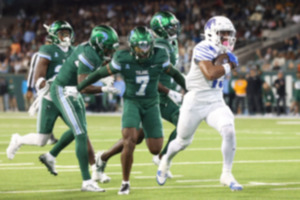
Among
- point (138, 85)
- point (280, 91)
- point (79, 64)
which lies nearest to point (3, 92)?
point (280, 91)

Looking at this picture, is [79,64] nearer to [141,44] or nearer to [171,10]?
[141,44]

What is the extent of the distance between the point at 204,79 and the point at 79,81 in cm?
133

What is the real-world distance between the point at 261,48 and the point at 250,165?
18.1m

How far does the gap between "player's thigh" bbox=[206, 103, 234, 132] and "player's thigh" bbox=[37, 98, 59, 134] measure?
2.09 m

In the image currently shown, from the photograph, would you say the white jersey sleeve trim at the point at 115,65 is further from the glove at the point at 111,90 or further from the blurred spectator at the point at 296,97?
the blurred spectator at the point at 296,97

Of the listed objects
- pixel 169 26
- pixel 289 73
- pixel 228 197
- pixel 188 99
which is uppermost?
pixel 169 26

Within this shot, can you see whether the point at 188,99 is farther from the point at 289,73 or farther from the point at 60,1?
the point at 60,1

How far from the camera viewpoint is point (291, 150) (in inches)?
490

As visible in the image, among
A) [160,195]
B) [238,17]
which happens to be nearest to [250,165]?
[160,195]

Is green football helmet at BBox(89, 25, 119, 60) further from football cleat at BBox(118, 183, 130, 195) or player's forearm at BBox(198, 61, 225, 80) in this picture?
football cleat at BBox(118, 183, 130, 195)

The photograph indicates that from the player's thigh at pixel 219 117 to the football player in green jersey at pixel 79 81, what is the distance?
100 centimetres

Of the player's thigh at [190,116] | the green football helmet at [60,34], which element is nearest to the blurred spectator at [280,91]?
the green football helmet at [60,34]

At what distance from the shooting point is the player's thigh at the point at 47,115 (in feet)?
29.8

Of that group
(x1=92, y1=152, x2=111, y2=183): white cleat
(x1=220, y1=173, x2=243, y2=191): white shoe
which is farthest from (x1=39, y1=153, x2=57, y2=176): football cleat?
(x1=220, y1=173, x2=243, y2=191): white shoe
